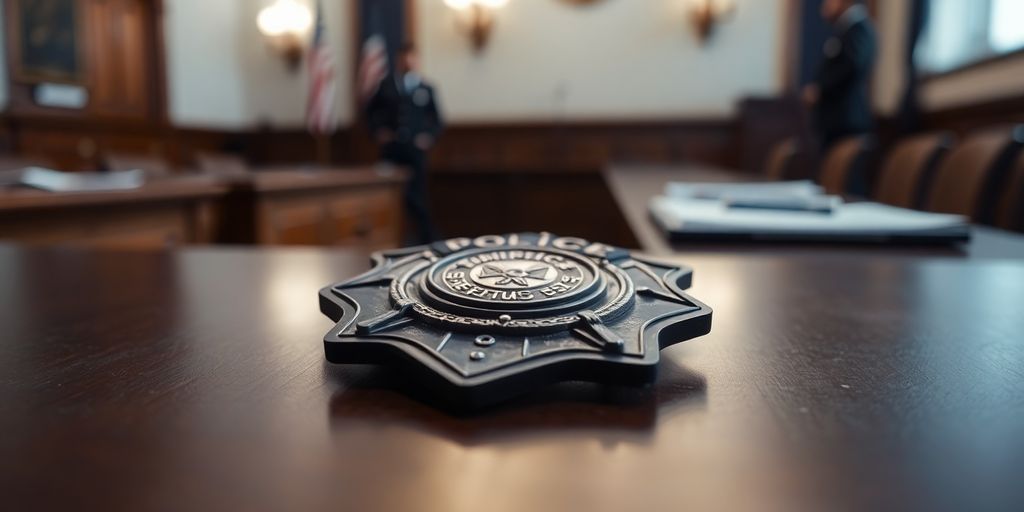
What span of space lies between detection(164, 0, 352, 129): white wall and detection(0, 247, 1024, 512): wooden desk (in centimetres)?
691

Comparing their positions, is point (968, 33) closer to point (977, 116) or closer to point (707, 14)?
point (977, 116)

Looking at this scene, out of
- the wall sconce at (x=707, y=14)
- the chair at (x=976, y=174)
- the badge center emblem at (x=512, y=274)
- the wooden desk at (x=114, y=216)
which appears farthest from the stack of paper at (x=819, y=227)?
the wall sconce at (x=707, y=14)

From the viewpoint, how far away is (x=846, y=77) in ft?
13.9

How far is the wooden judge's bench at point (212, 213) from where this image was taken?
168 centimetres

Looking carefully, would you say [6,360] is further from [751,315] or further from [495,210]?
[495,210]

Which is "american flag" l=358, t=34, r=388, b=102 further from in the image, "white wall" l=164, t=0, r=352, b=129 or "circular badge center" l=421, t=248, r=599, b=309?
"circular badge center" l=421, t=248, r=599, b=309

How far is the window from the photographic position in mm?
4141

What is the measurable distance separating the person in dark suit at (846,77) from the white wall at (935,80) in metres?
0.70

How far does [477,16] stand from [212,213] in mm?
4582

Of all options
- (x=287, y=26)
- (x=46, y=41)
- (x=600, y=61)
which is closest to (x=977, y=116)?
(x=600, y=61)

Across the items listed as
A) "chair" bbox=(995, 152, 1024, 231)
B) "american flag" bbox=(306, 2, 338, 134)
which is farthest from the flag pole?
"chair" bbox=(995, 152, 1024, 231)

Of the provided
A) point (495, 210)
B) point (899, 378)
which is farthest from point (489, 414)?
point (495, 210)

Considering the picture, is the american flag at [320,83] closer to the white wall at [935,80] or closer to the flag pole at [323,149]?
the flag pole at [323,149]

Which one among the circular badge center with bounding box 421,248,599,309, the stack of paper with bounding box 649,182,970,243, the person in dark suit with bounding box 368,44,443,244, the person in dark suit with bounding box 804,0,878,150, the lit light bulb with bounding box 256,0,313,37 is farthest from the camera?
the lit light bulb with bounding box 256,0,313,37
